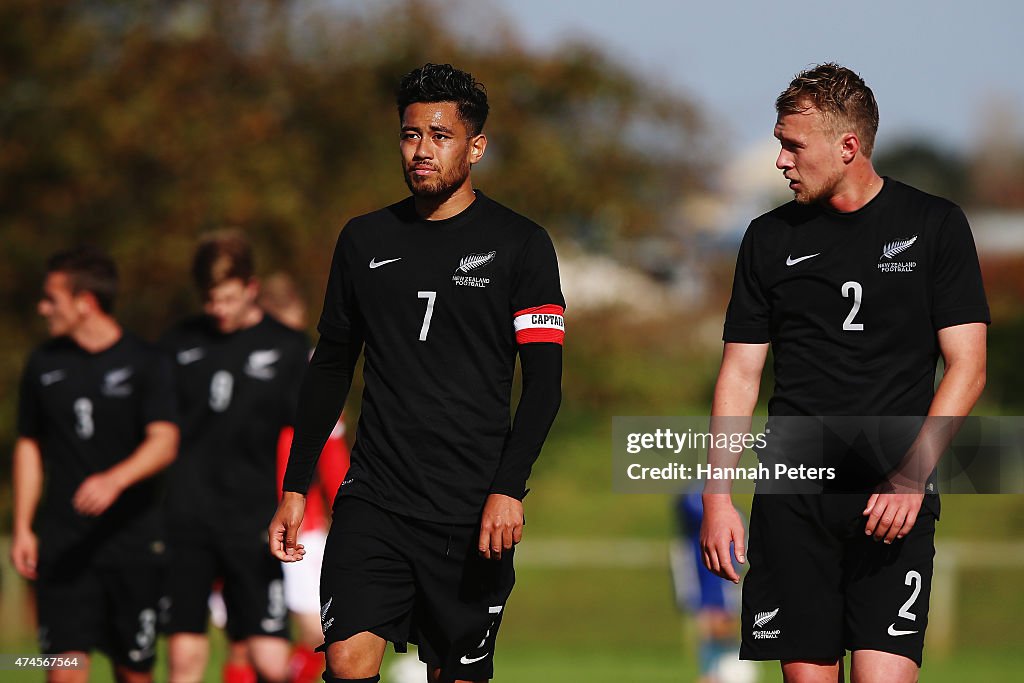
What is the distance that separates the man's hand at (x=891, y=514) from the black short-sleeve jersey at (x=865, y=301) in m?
0.34

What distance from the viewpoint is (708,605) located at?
11.3 metres

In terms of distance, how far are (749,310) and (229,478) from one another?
142 inches

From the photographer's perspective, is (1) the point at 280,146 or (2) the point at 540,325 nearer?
(2) the point at 540,325

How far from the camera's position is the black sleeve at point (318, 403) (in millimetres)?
5438

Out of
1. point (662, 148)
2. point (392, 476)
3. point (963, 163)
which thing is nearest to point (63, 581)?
point (392, 476)

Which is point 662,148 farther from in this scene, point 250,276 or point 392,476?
point 392,476

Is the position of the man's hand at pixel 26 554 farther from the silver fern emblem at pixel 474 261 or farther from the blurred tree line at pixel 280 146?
the blurred tree line at pixel 280 146

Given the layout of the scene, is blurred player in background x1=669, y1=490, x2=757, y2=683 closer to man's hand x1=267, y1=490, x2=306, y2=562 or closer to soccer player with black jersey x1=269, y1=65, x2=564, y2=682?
soccer player with black jersey x1=269, y1=65, x2=564, y2=682

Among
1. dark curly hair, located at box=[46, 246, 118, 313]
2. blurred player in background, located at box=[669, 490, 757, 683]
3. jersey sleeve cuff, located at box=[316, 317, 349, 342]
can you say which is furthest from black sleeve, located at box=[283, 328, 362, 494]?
blurred player in background, located at box=[669, 490, 757, 683]

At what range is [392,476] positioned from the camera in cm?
529

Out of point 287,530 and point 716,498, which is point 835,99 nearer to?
point 716,498

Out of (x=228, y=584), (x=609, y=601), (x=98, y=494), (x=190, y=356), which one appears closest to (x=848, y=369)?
(x=98, y=494)

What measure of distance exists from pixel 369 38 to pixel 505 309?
1611cm

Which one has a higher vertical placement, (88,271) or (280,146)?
(280,146)
